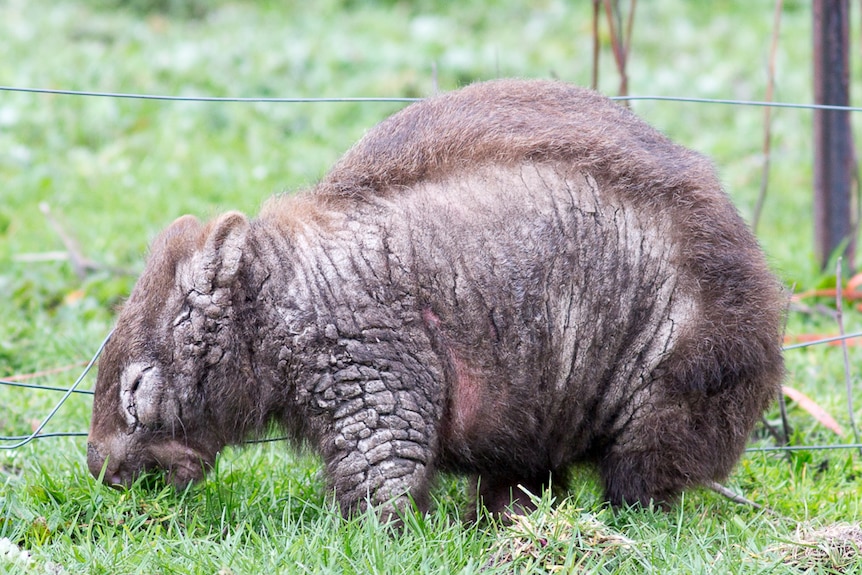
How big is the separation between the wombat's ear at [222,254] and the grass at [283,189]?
555mm

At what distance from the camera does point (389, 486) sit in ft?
13.5

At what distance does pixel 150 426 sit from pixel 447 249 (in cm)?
134

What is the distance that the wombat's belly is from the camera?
4.20m

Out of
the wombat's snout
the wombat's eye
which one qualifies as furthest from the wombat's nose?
the wombat's eye

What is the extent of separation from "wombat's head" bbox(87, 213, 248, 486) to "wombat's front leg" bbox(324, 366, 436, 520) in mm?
503

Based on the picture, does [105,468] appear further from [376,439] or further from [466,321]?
[466,321]

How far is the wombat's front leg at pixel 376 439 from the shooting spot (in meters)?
4.10

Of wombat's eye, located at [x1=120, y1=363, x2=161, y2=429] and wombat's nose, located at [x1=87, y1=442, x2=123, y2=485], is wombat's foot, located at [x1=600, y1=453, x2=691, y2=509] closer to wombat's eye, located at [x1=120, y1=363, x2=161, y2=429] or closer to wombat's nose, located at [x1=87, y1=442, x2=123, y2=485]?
wombat's eye, located at [x1=120, y1=363, x2=161, y2=429]

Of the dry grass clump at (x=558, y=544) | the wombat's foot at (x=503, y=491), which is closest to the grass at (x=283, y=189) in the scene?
the dry grass clump at (x=558, y=544)

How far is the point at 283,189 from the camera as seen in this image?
190 inches

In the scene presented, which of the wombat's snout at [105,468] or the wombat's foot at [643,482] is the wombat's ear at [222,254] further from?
the wombat's foot at [643,482]

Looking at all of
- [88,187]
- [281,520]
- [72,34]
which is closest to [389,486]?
[281,520]

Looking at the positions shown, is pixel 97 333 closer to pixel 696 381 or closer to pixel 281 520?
pixel 281 520

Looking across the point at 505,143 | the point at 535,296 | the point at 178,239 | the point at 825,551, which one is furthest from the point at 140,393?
the point at 825,551
